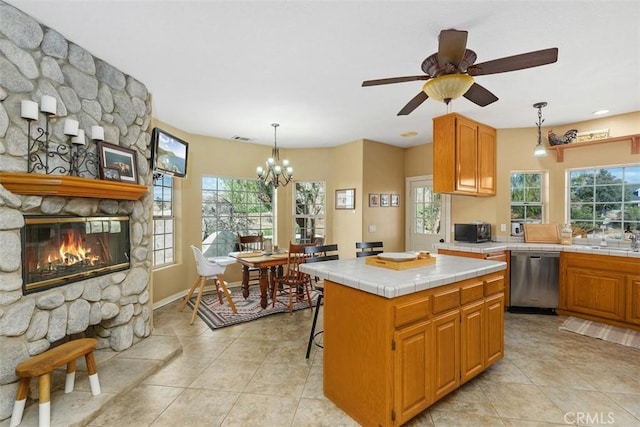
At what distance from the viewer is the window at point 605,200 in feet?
12.8

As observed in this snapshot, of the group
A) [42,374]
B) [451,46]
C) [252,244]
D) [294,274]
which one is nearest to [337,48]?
[451,46]

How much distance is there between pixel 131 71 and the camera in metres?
2.89

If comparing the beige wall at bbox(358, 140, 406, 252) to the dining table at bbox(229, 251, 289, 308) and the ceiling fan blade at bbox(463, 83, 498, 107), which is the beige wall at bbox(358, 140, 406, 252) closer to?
the dining table at bbox(229, 251, 289, 308)

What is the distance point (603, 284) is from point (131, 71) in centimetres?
568

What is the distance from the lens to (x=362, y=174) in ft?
17.7

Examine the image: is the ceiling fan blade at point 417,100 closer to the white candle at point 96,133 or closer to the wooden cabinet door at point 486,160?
the wooden cabinet door at point 486,160

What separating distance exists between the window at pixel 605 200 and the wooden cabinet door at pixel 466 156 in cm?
152

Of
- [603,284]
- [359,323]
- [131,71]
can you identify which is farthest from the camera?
[603,284]

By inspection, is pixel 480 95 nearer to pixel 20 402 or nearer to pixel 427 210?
pixel 427 210

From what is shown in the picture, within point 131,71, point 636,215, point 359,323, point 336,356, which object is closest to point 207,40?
point 131,71

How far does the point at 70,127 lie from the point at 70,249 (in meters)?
0.95

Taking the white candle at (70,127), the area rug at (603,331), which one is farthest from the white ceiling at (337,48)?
the area rug at (603,331)

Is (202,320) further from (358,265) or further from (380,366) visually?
(380,366)

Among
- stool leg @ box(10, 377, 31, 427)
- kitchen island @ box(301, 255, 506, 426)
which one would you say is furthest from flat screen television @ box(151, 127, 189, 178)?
kitchen island @ box(301, 255, 506, 426)
